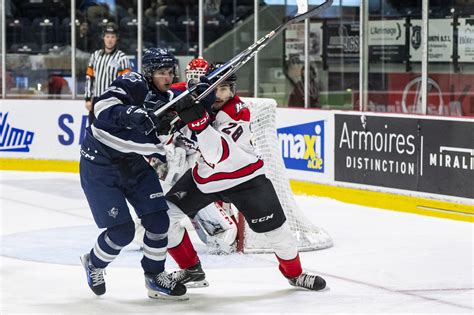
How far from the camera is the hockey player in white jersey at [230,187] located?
4848 millimetres

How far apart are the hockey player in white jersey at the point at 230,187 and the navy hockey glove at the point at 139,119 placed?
11.7 inches

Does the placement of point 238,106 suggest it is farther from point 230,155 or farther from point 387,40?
point 387,40

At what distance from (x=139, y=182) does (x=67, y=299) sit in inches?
24.8

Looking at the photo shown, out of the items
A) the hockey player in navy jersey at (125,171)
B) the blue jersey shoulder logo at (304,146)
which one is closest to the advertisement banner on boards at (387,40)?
the blue jersey shoulder logo at (304,146)

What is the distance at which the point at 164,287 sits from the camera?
4812 mm

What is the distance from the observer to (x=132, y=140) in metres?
4.69

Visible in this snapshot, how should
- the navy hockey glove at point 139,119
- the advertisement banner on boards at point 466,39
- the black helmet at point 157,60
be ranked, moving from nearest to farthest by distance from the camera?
the navy hockey glove at point 139,119 → the black helmet at point 157,60 → the advertisement banner on boards at point 466,39

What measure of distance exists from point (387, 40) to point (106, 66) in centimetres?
234

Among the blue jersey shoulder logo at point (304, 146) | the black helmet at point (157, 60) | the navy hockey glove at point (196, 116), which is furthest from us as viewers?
the blue jersey shoulder logo at point (304, 146)

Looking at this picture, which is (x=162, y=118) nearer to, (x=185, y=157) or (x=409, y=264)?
(x=185, y=157)

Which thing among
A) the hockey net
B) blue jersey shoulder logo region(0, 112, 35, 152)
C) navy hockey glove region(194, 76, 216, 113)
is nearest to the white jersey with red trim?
navy hockey glove region(194, 76, 216, 113)

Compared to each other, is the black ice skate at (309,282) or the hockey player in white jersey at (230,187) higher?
the hockey player in white jersey at (230,187)

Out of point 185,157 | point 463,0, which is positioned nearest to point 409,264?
point 185,157

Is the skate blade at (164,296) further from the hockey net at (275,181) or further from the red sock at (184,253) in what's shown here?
the hockey net at (275,181)
